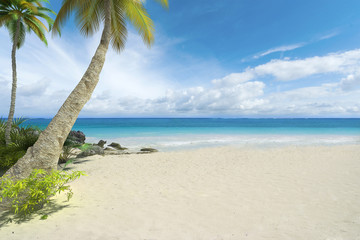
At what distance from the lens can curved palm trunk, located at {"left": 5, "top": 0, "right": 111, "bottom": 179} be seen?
435 cm

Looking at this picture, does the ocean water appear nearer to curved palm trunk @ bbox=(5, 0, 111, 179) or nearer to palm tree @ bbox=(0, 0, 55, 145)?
palm tree @ bbox=(0, 0, 55, 145)

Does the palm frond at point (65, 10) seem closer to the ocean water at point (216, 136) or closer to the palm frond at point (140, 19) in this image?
the palm frond at point (140, 19)

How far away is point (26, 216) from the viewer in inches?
158

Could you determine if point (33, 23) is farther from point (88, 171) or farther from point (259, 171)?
point (259, 171)

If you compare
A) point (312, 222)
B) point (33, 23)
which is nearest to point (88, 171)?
point (312, 222)

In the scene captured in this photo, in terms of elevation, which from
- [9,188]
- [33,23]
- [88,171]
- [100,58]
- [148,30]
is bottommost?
[88,171]

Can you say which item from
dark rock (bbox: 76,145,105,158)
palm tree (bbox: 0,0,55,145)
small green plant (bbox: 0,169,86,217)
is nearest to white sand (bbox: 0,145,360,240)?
small green plant (bbox: 0,169,86,217)

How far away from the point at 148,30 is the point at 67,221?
322 inches

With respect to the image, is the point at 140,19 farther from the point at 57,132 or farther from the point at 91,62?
the point at 57,132

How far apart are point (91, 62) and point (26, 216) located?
4.30 meters

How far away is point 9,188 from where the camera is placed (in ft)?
12.0

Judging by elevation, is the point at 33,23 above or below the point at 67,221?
above

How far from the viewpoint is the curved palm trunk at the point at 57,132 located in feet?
14.3

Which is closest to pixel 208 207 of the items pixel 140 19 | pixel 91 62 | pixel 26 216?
pixel 26 216
